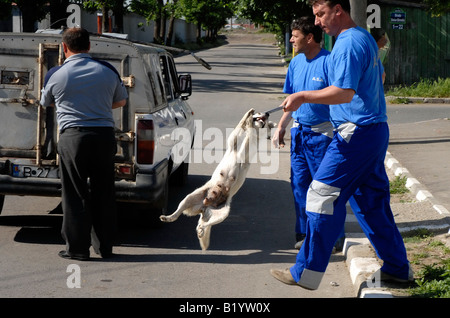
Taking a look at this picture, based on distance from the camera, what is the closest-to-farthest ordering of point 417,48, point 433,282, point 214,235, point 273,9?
point 433,282, point 214,235, point 417,48, point 273,9

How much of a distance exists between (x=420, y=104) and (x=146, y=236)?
14.8m

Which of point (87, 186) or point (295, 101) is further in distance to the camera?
point (87, 186)

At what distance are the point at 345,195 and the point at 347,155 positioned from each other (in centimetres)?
28

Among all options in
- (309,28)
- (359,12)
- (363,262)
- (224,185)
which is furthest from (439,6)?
(224,185)

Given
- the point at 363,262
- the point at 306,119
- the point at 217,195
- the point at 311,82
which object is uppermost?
the point at 311,82

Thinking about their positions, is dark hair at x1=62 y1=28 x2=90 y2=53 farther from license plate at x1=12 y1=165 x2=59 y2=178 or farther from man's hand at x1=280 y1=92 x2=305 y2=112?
man's hand at x1=280 y1=92 x2=305 y2=112

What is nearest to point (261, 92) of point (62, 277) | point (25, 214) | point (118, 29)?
point (118, 29)

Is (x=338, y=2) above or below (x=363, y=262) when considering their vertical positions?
above

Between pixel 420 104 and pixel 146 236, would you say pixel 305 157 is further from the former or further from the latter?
pixel 420 104

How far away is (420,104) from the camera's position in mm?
20234

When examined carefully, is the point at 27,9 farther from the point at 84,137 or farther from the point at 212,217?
the point at 212,217

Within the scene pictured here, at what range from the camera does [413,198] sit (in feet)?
27.9

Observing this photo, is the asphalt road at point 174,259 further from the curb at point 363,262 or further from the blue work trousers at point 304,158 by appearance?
the blue work trousers at point 304,158

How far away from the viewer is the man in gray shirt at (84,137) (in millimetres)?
6008
